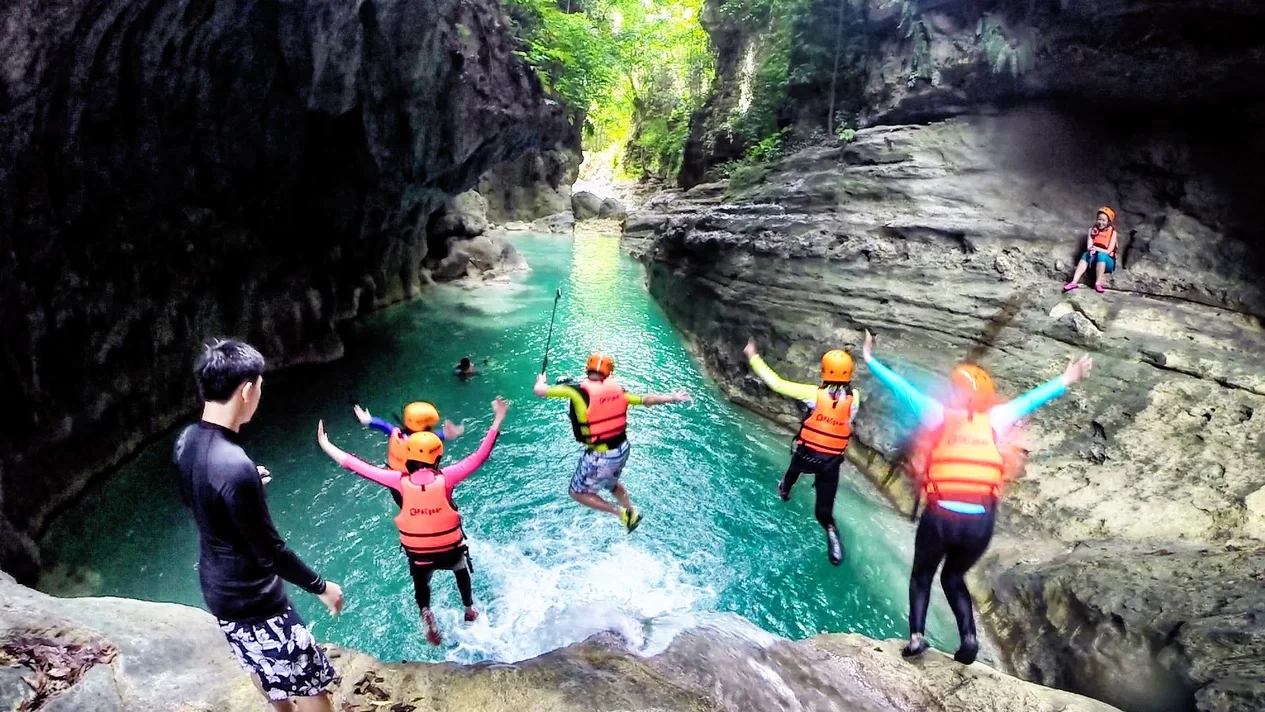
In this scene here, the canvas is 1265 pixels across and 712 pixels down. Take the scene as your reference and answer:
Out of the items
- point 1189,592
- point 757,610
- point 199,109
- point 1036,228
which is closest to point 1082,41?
point 1036,228

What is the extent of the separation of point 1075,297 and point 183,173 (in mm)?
13531

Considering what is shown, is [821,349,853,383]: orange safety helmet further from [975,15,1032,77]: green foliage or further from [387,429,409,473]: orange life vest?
[975,15,1032,77]: green foliage

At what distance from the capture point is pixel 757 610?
6.57 m

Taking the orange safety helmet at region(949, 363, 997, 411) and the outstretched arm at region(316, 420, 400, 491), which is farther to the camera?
the outstretched arm at region(316, 420, 400, 491)

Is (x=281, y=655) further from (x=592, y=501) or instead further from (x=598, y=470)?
(x=592, y=501)

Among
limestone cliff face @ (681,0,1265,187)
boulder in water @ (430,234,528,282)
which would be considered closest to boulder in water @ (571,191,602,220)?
boulder in water @ (430,234,528,282)

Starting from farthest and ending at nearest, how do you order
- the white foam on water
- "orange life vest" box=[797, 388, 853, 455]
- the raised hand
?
1. "orange life vest" box=[797, 388, 853, 455]
2. the white foam on water
3. the raised hand

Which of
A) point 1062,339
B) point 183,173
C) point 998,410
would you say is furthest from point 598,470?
point 183,173

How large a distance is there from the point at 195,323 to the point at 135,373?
6.19 feet

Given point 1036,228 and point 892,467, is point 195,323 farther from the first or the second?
point 1036,228

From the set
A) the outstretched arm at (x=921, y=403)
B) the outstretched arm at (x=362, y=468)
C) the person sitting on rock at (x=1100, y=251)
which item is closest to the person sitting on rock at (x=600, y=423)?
the outstretched arm at (x=362, y=468)

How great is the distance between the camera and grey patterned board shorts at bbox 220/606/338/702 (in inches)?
111

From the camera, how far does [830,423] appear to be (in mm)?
6059

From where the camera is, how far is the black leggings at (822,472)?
6207 millimetres
